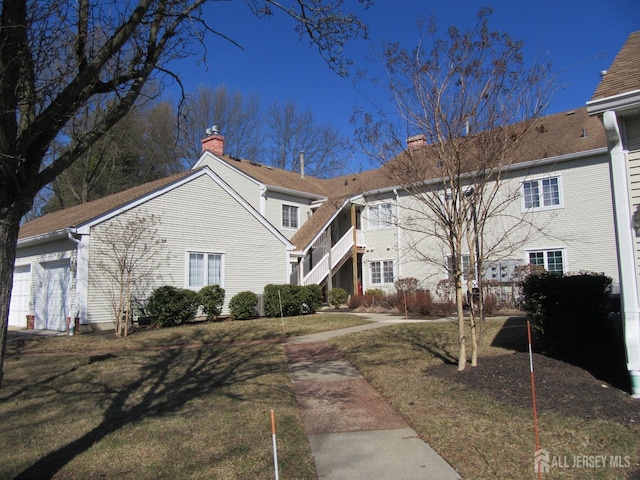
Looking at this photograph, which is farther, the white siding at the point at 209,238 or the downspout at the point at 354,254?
the downspout at the point at 354,254

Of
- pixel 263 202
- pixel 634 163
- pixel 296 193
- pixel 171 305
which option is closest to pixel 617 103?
pixel 634 163

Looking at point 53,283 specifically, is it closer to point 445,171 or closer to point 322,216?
point 322,216

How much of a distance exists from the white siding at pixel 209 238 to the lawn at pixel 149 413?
5.03 metres

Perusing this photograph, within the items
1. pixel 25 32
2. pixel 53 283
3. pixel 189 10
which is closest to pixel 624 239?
pixel 189 10

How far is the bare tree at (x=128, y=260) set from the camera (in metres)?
14.4

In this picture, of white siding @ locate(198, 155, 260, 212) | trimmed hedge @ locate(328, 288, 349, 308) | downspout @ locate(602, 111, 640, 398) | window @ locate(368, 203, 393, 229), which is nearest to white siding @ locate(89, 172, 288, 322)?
trimmed hedge @ locate(328, 288, 349, 308)

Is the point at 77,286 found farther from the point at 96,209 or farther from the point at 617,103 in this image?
the point at 617,103

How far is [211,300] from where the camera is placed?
16.3 meters

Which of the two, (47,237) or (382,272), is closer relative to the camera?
(47,237)

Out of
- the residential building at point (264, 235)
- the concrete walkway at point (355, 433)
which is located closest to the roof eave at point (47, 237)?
the residential building at point (264, 235)

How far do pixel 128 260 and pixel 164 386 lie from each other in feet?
28.0

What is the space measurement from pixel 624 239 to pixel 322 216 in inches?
699

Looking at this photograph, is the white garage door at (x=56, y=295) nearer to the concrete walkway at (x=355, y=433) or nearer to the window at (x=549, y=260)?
the concrete walkway at (x=355, y=433)

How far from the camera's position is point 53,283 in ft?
51.9
